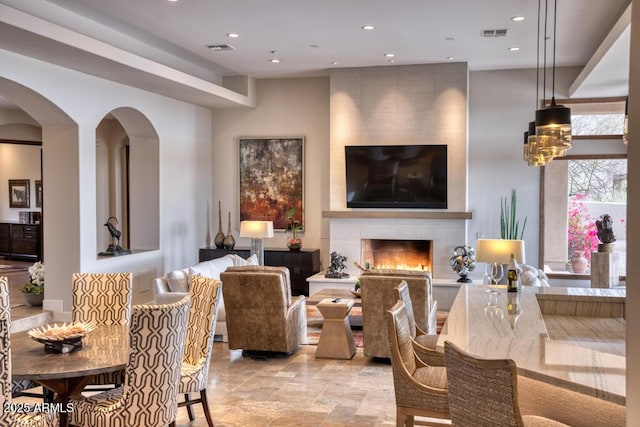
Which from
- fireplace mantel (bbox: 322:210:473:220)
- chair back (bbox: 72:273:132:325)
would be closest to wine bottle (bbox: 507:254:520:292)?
chair back (bbox: 72:273:132:325)

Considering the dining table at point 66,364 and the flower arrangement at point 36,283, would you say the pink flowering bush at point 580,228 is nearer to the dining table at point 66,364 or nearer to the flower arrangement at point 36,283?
the flower arrangement at point 36,283

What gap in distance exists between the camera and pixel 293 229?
10391mm

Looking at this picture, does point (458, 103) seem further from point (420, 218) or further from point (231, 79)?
point (231, 79)

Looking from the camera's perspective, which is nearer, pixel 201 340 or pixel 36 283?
pixel 201 340

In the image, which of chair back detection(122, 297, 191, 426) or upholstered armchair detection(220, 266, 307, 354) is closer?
chair back detection(122, 297, 191, 426)

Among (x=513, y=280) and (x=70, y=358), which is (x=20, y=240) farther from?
(x=513, y=280)

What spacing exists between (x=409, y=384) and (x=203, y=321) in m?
1.58

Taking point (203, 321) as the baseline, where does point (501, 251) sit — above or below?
above

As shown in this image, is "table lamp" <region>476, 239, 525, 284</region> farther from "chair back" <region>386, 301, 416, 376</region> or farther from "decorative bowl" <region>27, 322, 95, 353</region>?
"decorative bowl" <region>27, 322, 95, 353</region>

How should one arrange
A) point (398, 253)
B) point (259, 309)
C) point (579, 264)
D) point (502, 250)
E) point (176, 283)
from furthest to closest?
point (398, 253), point (579, 264), point (176, 283), point (259, 309), point (502, 250)

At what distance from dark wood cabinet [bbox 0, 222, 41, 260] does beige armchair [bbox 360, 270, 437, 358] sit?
32.3ft

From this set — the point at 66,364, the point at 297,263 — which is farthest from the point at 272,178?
the point at 66,364

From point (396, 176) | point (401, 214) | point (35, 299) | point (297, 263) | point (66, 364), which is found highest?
point (396, 176)

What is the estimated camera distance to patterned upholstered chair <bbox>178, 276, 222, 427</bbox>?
13.3ft
